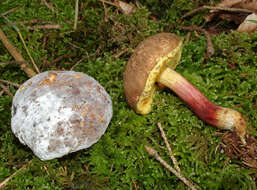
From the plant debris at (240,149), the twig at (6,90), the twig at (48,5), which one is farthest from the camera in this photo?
the twig at (48,5)

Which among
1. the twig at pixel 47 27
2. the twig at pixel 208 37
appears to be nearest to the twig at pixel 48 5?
the twig at pixel 47 27

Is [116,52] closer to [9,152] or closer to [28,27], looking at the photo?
[28,27]

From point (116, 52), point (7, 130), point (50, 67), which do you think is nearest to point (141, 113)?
point (116, 52)

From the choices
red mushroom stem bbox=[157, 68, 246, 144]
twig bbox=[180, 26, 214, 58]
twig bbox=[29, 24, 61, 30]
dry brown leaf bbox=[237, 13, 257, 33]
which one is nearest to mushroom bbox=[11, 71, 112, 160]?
red mushroom stem bbox=[157, 68, 246, 144]

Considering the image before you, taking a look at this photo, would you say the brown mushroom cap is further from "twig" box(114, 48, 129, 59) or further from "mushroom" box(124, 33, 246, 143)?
"twig" box(114, 48, 129, 59)

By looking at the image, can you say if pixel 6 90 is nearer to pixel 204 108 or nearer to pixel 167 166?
pixel 167 166

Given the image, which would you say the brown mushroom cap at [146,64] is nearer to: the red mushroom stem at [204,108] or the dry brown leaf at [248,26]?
the red mushroom stem at [204,108]
